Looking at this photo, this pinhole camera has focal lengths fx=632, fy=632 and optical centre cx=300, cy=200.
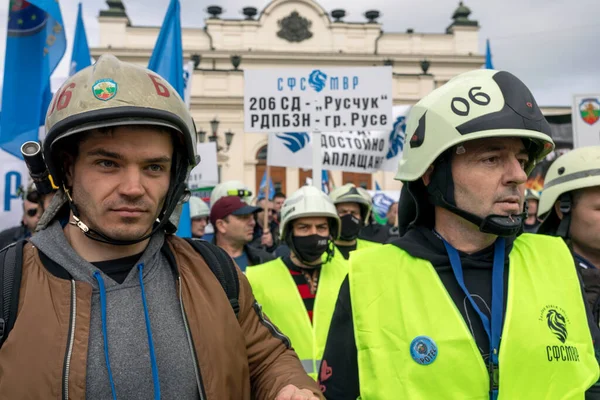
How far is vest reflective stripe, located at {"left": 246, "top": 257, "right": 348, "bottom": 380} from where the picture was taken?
434cm

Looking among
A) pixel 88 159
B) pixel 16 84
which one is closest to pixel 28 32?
pixel 16 84

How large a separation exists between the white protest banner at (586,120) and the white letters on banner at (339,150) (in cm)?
306

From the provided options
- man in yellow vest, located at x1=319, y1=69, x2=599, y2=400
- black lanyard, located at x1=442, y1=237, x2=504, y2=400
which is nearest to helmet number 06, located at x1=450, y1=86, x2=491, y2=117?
man in yellow vest, located at x1=319, y1=69, x2=599, y2=400

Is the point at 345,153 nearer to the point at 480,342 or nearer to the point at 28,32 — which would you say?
the point at 28,32

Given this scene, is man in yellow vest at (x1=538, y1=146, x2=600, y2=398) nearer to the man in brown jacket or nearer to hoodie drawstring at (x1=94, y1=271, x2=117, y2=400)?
the man in brown jacket

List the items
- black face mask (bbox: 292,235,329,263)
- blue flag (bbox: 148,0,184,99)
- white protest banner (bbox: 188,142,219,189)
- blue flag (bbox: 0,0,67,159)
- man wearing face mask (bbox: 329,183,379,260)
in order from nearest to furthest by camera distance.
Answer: black face mask (bbox: 292,235,329,263), blue flag (bbox: 0,0,67,159), man wearing face mask (bbox: 329,183,379,260), blue flag (bbox: 148,0,184,99), white protest banner (bbox: 188,142,219,189)

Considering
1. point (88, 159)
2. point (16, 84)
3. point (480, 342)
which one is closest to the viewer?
point (88, 159)

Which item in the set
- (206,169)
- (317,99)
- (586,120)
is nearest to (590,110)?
(586,120)

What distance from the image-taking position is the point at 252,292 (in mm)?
2268

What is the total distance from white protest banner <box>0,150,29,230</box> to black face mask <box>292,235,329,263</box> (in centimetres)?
429

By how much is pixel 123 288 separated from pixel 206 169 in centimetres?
970

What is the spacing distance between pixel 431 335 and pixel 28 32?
5493 mm

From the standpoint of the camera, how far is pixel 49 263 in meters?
2.00

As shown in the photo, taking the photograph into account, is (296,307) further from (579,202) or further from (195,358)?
(195,358)
